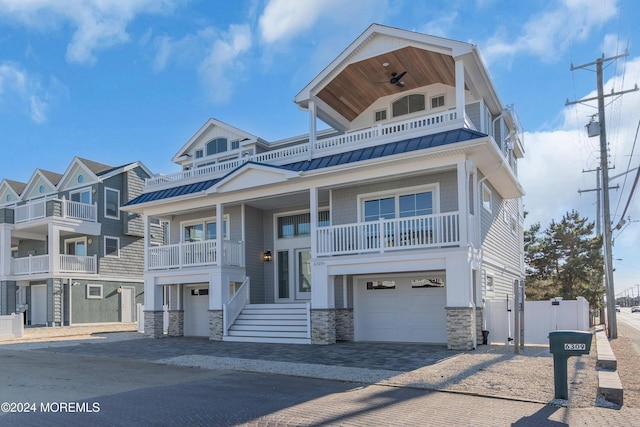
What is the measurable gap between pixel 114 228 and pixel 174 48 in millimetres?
13948

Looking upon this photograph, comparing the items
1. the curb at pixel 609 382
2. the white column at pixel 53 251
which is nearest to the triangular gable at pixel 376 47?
the curb at pixel 609 382

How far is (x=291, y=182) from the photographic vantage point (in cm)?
1622

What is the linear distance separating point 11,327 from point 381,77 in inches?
672

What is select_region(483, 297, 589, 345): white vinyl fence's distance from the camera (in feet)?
46.1

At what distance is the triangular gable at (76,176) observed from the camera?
28561mm

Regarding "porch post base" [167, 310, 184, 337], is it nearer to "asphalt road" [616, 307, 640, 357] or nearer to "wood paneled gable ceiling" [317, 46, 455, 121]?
"wood paneled gable ceiling" [317, 46, 455, 121]

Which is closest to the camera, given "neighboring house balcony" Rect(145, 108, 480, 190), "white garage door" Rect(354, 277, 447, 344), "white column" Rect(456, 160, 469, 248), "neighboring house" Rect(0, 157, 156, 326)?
"white column" Rect(456, 160, 469, 248)

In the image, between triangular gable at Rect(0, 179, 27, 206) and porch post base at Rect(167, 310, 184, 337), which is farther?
triangular gable at Rect(0, 179, 27, 206)

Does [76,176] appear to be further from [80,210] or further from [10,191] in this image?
[10,191]

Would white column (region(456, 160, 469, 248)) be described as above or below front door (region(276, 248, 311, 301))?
above

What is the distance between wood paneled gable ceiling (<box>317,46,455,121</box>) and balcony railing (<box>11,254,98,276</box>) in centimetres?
1712

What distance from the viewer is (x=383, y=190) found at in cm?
1556

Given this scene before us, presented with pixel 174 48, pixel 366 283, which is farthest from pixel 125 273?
pixel 366 283

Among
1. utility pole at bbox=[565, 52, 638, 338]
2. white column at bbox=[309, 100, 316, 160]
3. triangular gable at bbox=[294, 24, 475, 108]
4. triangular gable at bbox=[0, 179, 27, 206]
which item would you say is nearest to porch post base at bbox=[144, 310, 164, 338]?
white column at bbox=[309, 100, 316, 160]
